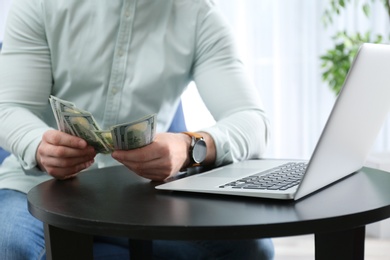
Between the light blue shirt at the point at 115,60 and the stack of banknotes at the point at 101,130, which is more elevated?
the light blue shirt at the point at 115,60

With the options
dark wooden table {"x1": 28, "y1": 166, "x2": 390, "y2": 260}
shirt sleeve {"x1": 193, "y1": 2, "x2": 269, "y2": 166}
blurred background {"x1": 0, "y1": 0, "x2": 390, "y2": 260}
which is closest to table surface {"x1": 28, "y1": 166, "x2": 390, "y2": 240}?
dark wooden table {"x1": 28, "y1": 166, "x2": 390, "y2": 260}

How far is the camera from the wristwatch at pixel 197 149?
51.7 inches

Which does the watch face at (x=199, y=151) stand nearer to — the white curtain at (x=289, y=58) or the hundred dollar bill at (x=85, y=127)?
the hundred dollar bill at (x=85, y=127)

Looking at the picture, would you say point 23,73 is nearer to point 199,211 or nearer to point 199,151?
point 199,151

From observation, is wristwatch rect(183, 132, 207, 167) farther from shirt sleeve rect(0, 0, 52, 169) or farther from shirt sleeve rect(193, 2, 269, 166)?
shirt sleeve rect(0, 0, 52, 169)

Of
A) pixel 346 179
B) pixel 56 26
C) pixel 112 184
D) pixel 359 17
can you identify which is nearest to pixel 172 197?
pixel 112 184

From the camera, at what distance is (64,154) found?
4.08ft

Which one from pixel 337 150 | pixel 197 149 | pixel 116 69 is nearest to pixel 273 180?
pixel 337 150

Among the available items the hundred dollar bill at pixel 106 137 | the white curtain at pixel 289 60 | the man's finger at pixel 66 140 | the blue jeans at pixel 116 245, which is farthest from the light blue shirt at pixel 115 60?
the white curtain at pixel 289 60

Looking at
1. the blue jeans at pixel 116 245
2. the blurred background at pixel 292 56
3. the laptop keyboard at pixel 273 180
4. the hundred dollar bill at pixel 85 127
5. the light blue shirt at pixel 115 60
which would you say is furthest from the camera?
→ the blurred background at pixel 292 56

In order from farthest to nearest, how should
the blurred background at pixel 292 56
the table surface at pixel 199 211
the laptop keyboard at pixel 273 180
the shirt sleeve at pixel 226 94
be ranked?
the blurred background at pixel 292 56
the shirt sleeve at pixel 226 94
the laptop keyboard at pixel 273 180
the table surface at pixel 199 211

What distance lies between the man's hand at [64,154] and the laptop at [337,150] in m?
0.20

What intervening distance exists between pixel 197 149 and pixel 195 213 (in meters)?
0.40

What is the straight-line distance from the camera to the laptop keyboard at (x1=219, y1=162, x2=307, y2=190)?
1.06 meters
